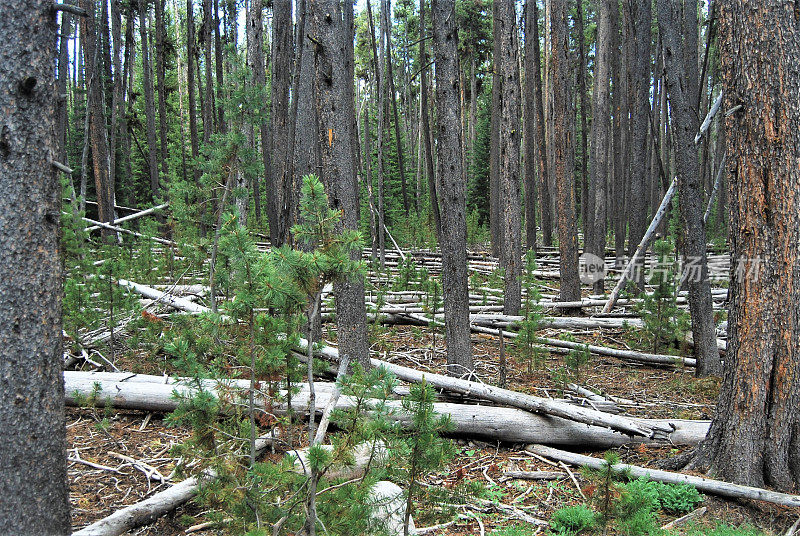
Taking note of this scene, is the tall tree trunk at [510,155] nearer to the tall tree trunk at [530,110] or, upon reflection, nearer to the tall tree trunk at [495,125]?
the tall tree trunk at [495,125]

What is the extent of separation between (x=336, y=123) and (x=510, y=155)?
4218 millimetres

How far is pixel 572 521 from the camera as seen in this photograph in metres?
3.79

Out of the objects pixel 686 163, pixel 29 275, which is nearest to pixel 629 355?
pixel 686 163

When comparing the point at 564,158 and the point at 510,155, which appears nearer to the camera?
the point at 510,155

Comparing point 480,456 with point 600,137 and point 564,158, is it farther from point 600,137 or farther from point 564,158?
point 600,137

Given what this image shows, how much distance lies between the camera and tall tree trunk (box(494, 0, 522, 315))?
27.8ft

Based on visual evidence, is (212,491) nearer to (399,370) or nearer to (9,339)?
(9,339)

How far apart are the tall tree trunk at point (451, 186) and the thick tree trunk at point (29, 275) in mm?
3871

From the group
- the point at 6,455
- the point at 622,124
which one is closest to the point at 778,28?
the point at 6,455

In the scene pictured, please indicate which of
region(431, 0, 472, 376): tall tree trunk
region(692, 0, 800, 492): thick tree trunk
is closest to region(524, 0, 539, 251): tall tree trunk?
region(431, 0, 472, 376): tall tree trunk

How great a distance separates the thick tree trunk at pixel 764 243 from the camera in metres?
3.95

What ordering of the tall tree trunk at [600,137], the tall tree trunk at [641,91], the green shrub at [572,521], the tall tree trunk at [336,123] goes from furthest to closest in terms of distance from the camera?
the tall tree trunk at [600,137] < the tall tree trunk at [641,91] < the tall tree trunk at [336,123] < the green shrub at [572,521]

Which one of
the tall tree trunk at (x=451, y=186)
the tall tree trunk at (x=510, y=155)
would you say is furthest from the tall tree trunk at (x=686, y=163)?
the tall tree trunk at (x=510, y=155)

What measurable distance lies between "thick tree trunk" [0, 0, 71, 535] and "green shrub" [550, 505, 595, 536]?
3.01 metres
